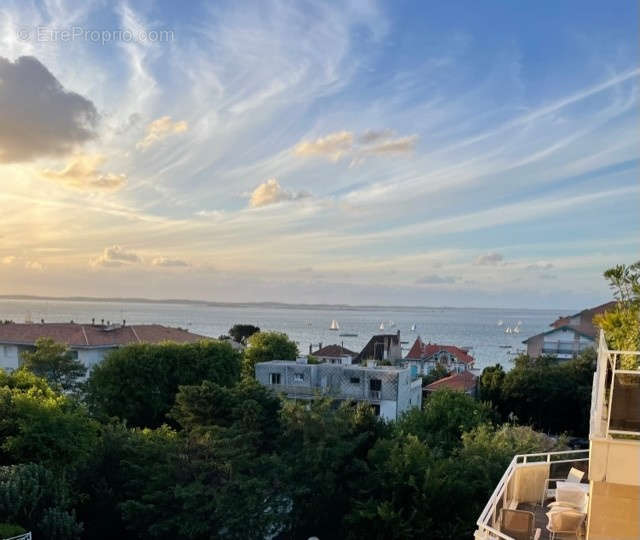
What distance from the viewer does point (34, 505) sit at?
52.5 ft

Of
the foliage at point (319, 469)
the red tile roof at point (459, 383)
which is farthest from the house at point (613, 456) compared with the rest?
the red tile roof at point (459, 383)

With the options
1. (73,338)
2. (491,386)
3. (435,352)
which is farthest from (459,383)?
(73,338)

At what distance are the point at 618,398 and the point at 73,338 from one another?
162 ft

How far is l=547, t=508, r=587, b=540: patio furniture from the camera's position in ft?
24.8

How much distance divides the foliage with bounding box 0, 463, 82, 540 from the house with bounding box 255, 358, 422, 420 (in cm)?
1868

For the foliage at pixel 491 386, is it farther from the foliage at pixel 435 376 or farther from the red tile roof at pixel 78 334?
the red tile roof at pixel 78 334

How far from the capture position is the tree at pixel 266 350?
155 ft

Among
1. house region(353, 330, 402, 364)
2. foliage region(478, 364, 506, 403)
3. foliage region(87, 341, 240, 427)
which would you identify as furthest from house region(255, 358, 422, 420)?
house region(353, 330, 402, 364)

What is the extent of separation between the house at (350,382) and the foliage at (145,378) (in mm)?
3952

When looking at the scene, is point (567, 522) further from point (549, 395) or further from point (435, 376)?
point (435, 376)

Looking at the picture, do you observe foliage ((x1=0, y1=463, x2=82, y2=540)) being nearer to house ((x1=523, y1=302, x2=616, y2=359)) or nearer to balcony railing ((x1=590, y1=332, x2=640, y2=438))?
balcony railing ((x1=590, y1=332, x2=640, y2=438))

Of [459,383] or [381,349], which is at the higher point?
[381,349]

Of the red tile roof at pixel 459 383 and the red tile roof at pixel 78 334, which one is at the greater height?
the red tile roof at pixel 78 334

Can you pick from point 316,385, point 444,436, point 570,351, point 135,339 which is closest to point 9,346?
point 135,339
